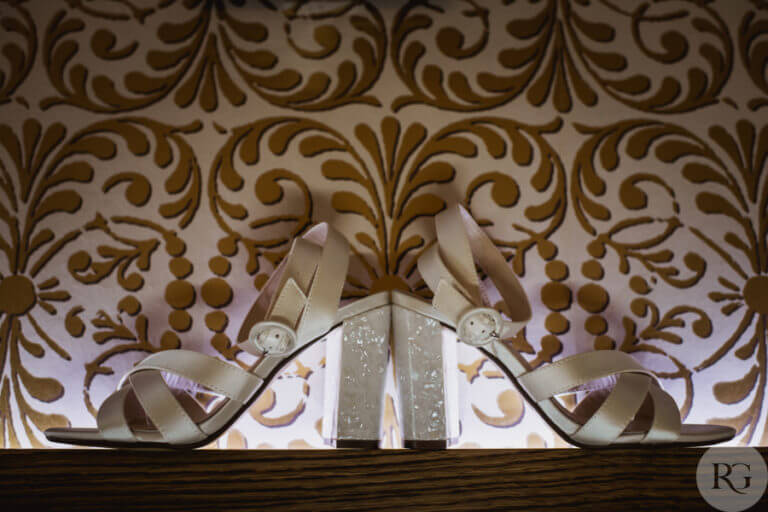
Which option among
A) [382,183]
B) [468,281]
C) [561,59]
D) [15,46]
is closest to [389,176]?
[382,183]

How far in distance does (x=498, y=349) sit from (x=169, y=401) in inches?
14.9

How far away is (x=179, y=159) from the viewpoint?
71 centimetres

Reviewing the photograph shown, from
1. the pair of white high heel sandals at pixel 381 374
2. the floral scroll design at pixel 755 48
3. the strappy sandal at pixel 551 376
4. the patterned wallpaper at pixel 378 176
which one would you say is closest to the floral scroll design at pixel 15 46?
the patterned wallpaper at pixel 378 176

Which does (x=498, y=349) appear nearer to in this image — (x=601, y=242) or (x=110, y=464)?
(x=601, y=242)

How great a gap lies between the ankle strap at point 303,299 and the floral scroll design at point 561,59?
0.31 meters

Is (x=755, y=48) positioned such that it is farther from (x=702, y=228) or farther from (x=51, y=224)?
(x=51, y=224)

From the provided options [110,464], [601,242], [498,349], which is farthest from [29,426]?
[601,242]

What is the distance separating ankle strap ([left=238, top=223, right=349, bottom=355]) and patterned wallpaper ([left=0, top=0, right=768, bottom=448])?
0.38 ft

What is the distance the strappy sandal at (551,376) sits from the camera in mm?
491

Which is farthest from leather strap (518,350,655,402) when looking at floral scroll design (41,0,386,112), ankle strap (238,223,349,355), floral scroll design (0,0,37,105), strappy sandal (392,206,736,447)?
floral scroll design (0,0,37,105)

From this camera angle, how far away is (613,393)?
0.50 meters

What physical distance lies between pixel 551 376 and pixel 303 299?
0.98 ft

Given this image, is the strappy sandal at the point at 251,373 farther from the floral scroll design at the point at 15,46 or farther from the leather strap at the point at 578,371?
the floral scroll design at the point at 15,46

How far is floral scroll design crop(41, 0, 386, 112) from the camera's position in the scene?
28.7 inches
